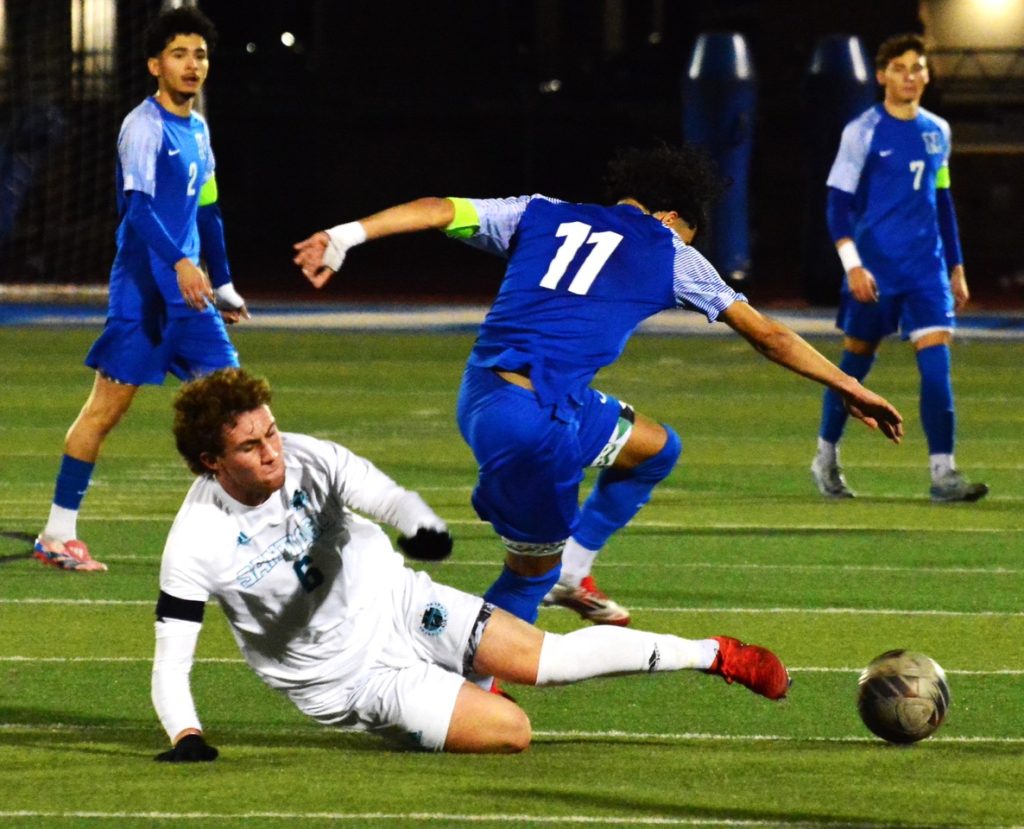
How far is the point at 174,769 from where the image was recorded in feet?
17.6

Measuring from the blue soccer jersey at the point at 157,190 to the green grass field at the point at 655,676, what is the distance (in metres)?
1.06

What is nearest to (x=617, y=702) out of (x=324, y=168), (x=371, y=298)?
(x=371, y=298)

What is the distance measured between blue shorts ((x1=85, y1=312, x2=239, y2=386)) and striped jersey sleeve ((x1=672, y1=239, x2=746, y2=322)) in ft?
9.00

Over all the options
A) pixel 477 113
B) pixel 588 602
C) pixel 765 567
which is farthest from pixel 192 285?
pixel 477 113

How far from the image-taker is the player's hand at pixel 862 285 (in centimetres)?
1002

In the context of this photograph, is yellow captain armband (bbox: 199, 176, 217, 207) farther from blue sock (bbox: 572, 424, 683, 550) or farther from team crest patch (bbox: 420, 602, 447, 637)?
team crest patch (bbox: 420, 602, 447, 637)

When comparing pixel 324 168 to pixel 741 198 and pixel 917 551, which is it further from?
pixel 917 551

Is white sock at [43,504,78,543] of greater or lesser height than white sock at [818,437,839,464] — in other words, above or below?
above

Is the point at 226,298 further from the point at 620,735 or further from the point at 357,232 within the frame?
the point at 620,735

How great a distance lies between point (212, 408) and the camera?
515cm

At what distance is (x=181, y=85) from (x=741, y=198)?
13.9 metres

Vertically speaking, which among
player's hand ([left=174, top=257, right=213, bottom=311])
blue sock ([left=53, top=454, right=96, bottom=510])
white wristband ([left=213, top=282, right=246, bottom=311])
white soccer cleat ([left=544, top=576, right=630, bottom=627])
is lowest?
blue sock ([left=53, top=454, right=96, bottom=510])

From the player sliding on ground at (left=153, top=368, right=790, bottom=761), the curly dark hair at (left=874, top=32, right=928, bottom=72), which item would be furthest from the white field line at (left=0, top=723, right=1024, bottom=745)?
the curly dark hair at (left=874, top=32, right=928, bottom=72)

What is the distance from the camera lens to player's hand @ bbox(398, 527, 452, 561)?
198 inches
